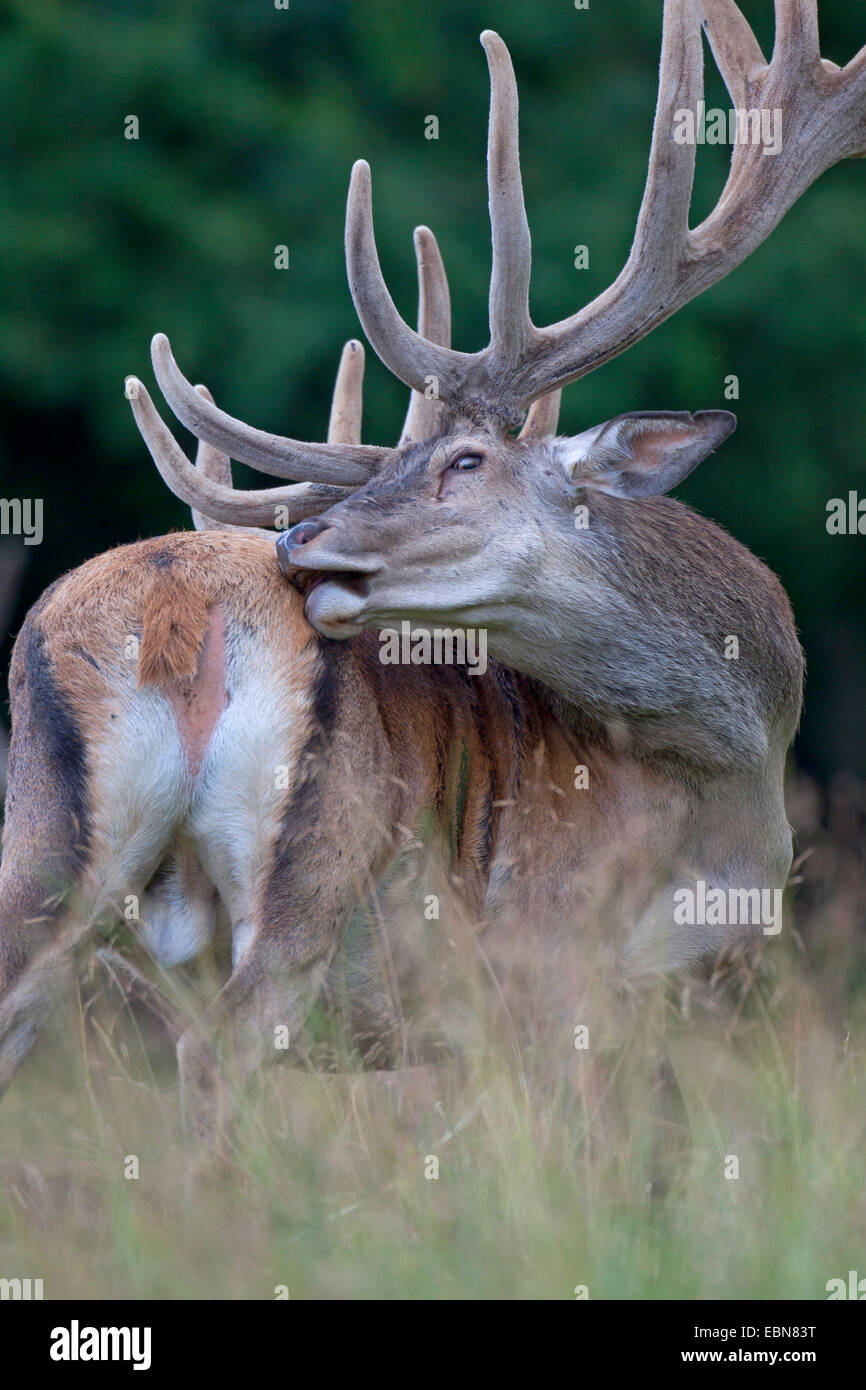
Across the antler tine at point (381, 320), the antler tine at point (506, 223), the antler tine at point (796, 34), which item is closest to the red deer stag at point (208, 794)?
the antler tine at point (381, 320)

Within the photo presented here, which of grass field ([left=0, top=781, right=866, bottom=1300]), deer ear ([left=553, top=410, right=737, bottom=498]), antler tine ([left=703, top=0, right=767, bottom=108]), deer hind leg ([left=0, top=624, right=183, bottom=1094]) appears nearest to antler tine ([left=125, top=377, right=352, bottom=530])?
deer ear ([left=553, top=410, right=737, bottom=498])

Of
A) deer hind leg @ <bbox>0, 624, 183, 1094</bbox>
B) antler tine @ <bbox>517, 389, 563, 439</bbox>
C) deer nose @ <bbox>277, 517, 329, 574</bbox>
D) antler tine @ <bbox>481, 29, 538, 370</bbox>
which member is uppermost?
antler tine @ <bbox>481, 29, 538, 370</bbox>

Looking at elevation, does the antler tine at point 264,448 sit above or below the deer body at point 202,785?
above

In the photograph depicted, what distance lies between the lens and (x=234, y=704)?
3094 millimetres

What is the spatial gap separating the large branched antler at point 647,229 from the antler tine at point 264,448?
0.71ft

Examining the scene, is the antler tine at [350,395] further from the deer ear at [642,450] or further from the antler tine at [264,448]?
the deer ear at [642,450]

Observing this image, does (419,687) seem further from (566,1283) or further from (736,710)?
(566,1283)

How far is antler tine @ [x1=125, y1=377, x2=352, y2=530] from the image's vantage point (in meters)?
3.66

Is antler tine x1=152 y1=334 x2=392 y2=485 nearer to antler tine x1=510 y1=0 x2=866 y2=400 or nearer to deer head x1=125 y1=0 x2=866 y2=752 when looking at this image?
deer head x1=125 y1=0 x2=866 y2=752

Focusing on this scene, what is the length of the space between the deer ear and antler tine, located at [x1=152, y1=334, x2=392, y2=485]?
0.43m

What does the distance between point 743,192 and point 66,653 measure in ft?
6.11

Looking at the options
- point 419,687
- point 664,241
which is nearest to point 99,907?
point 419,687

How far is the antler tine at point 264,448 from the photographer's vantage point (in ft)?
11.9

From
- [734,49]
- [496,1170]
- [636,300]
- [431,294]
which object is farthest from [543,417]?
[496,1170]
